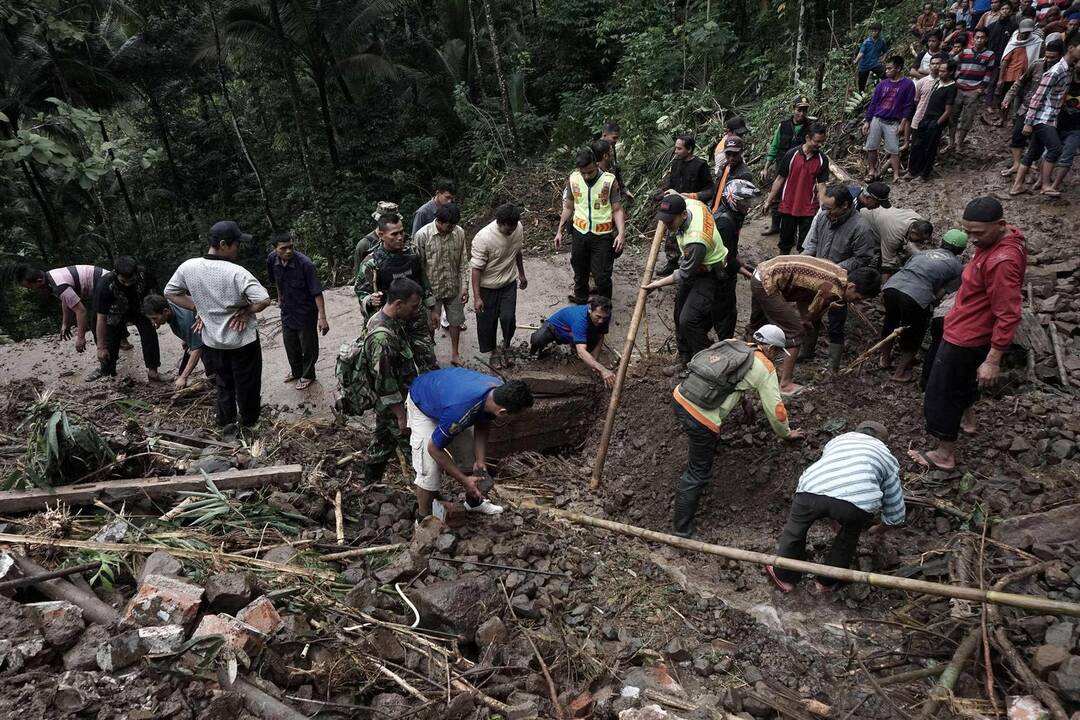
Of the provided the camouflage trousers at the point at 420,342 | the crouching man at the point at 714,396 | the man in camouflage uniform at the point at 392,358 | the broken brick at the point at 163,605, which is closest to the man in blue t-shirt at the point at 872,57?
the crouching man at the point at 714,396

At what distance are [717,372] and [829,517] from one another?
1.08 meters

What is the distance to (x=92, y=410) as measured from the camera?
18.7 feet

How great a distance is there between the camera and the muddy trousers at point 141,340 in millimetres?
6602

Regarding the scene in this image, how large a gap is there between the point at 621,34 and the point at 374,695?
609 inches

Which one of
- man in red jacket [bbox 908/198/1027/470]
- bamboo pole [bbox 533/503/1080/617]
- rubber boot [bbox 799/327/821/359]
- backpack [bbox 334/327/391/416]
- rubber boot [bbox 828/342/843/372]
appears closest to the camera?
bamboo pole [bbox 533/503/1080/617]

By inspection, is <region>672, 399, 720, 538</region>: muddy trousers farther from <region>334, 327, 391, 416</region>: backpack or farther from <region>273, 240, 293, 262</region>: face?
<region>273, 240, 293, 262</region>: face

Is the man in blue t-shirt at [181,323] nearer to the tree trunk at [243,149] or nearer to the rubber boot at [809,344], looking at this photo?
the rubber boot at [809,344]

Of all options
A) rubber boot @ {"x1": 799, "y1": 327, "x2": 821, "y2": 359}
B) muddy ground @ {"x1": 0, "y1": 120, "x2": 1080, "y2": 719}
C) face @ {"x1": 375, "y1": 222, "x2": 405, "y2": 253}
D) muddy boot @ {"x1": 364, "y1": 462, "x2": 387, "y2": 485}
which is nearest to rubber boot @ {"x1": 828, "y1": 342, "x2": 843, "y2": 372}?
muddy ground @ {"x1": 0, "y1": 120, "x2": 1080, "y2": 719}

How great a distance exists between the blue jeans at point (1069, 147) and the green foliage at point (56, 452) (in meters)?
9.32

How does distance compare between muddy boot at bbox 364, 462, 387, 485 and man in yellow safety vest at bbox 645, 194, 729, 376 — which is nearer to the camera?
muddy boot at bbox 364, 462, 387, 485

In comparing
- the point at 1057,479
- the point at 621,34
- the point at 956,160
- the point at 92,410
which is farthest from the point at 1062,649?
the point at 621,34

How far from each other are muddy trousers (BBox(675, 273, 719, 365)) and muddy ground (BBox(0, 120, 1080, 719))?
2.01 feet

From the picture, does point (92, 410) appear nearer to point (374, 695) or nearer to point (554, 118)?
point (374, 695)

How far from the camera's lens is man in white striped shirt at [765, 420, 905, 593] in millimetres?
3660
